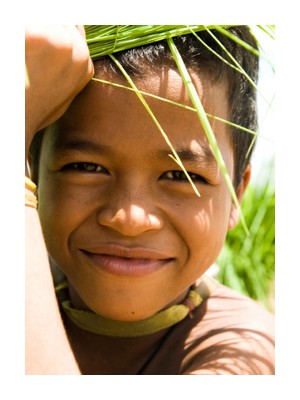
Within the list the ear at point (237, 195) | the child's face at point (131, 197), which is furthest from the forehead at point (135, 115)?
the ear at point (237, 195)

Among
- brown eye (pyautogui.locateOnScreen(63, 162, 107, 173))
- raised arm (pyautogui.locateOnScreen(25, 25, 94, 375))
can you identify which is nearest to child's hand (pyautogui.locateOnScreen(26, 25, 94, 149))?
raised arm (pyautogui.locateOnScreen(25, 25, 94, 375))

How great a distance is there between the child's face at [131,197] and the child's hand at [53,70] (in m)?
0.07

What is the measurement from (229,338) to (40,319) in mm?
563

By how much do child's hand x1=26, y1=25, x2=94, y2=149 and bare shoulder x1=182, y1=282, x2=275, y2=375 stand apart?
57 centimetres

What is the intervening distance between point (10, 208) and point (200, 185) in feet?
1.22

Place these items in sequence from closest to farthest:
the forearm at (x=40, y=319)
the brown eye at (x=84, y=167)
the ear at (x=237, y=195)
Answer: the forearm at (x=40, y=319) < the brown eye at (x=84, y=167) < the ear at (x=237, y=195)

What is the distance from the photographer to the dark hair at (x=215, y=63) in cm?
107

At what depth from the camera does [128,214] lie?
1.04 meters

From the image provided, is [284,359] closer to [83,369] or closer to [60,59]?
[83,369]

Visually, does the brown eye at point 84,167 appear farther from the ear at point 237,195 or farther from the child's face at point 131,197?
the ear at point 237,195

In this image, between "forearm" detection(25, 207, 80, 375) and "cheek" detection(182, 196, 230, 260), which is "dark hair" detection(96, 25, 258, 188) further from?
"forearm" detection(25, 207, 80, 375)

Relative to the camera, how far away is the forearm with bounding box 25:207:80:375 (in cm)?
86

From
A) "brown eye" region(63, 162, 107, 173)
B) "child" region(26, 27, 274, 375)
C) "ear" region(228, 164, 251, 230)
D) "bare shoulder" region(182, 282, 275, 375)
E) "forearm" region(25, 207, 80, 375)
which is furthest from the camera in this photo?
"ear" region(228, 164, 251, 230)

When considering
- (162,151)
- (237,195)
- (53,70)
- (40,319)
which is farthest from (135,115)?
(237,195)
